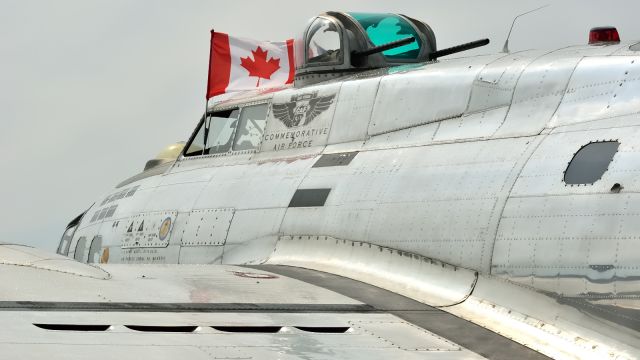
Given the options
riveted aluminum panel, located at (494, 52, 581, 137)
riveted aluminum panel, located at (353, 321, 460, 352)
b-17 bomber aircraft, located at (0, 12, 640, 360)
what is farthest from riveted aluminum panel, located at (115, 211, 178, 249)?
riveted aluminum panel, located at (353, 321, 460, 352)

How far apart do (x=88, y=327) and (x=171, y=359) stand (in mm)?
857

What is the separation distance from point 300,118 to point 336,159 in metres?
1.17

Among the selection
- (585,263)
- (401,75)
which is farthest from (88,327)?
(401,75)

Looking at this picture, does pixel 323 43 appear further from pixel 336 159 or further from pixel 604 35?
pixel 604 35

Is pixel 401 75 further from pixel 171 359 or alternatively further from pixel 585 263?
pixel 171 359

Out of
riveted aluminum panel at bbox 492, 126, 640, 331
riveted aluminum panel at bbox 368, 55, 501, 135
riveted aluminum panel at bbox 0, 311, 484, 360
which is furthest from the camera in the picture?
riveted aluminum panel at bbox 368, 55, 501, 135

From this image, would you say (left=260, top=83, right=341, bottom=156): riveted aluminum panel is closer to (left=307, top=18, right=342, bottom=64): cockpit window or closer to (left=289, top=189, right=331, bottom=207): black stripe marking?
(left=307, top=18, right=342, bottom=64): cockpit window

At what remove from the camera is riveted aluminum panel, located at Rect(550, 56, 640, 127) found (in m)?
Answer: 9.38

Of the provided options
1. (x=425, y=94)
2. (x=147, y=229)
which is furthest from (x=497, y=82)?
(x=147, y=229)

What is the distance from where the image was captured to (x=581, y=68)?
33.1 ft

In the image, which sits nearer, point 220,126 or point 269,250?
point 269,250

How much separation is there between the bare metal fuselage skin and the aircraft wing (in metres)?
0.48

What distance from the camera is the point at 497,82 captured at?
10.8 meters

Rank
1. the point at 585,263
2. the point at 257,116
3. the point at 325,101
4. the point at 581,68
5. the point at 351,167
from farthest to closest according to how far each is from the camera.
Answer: the point at 257,116 → the point at 325,101 → the point at 351,167 → the point at 581,68 → the point at 585,263
